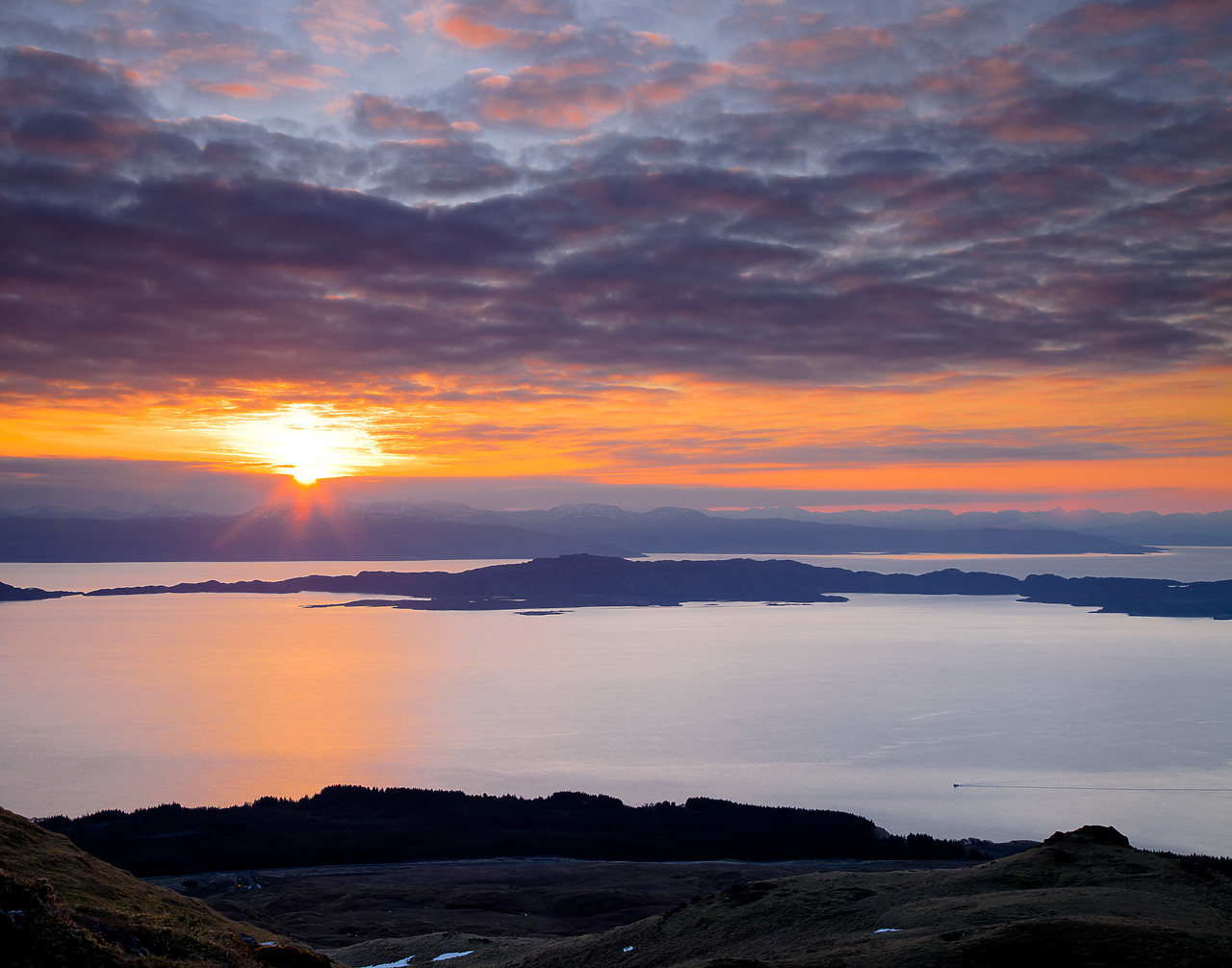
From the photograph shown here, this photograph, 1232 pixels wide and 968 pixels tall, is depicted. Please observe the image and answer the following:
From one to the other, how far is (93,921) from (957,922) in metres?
21.6

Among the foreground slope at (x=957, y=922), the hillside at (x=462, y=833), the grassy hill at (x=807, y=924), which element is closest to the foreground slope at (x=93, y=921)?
the grassy hill at (x=807, y=924)

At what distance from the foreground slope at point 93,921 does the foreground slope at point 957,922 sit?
10749 millimetres

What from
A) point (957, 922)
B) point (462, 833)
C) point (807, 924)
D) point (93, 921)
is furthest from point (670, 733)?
point (93, 921)

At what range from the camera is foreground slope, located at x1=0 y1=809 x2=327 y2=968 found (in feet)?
54.9

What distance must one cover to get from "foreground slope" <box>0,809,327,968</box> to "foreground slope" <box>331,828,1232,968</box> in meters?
10.7

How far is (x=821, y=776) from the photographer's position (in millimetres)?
103500

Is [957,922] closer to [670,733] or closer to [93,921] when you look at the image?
[93,921]

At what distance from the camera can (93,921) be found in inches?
749

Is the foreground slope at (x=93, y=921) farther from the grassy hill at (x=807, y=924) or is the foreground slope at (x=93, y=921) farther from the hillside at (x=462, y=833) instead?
the hillside at (x=462, y=833)

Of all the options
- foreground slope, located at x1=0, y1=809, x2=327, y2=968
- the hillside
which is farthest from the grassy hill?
the hillside

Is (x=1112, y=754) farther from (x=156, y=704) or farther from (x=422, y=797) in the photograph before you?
(x=156, y=704)

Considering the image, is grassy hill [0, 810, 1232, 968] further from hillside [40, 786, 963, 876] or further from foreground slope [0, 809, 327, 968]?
hillside [40, 786, 963, 876]

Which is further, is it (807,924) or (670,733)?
(670,733)

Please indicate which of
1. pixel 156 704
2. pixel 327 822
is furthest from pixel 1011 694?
pixel 156 704
